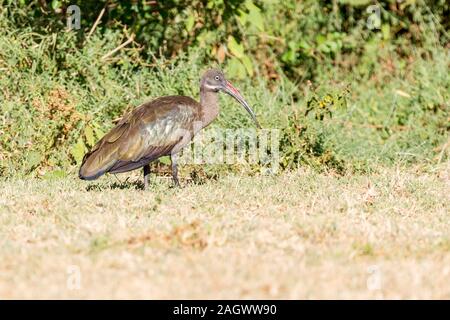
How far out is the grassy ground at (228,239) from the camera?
5.03 meters

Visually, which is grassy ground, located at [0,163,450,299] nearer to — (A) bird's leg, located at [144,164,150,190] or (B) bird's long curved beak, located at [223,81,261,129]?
(A) bird's leg, located at [144,164,150,190]

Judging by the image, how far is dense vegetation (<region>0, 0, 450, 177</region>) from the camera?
9.28m

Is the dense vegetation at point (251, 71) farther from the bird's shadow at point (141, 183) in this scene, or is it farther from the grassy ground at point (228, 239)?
the grassy ground at point (228, 239)

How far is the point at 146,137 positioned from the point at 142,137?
0.04m

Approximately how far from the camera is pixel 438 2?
1273 centimetres

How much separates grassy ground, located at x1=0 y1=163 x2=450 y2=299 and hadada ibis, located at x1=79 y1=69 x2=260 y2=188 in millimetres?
231

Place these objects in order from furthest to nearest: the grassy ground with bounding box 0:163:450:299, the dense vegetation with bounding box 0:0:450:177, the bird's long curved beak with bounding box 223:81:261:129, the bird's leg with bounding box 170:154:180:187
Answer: the dense vegetation with bounding box 0:0:450:177 → the bird's long curved beak with bounding box 223:81:261:129 → the bird's leg with bounding box 170:154:180:187 → the grassy ground with bounding box 0:163:450:299

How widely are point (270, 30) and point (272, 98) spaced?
6.09 ft

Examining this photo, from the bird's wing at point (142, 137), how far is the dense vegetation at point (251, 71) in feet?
4.10

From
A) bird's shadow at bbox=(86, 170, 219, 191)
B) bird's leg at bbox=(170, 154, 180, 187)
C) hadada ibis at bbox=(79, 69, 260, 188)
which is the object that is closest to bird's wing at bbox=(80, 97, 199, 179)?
hadada ibis at bbox=(79, 69, 260, 188)

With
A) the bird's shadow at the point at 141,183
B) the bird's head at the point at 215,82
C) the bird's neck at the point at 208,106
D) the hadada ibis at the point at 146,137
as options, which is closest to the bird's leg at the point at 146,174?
the hadada ibis at the point at 146,137

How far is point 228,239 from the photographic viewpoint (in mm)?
5977
